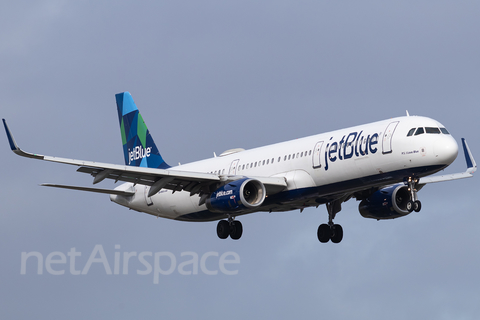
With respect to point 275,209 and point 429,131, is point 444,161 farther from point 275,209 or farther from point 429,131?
point 275,209

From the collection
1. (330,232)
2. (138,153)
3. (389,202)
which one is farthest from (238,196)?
(138,153)

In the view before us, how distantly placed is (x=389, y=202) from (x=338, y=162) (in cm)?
686

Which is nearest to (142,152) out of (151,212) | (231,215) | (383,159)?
(151,212)

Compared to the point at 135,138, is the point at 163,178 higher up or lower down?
lower down

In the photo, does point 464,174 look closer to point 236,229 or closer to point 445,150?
point 445,150

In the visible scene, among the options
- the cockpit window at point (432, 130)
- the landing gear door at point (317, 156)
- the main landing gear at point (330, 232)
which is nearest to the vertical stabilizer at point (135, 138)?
the main landing gear at point (330, 232)

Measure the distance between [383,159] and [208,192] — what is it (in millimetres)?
9732

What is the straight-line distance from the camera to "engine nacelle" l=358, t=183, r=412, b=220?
4600 centimetres

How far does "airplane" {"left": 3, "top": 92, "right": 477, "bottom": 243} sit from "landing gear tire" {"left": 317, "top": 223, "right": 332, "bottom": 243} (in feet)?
0.19

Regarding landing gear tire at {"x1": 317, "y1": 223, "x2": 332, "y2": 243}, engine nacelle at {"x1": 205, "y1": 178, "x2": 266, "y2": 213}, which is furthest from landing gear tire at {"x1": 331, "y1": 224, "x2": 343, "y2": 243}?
engine nacelle at {"x1": 205, "y1": 178, "x2": 266, "y2": 213}

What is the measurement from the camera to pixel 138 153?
55844 millimetres

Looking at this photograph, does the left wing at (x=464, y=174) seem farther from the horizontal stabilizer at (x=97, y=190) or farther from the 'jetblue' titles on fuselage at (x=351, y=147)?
the horizontal stabilizer at (x=97, y=190)

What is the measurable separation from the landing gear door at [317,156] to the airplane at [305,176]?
0.05 m

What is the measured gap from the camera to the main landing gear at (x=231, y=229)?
46.0 m
